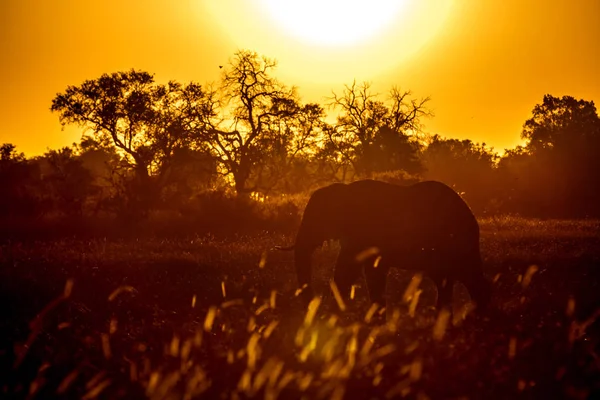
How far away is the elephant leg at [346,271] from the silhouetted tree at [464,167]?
43153 millimetres

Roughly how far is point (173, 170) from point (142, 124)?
4384 millimetres

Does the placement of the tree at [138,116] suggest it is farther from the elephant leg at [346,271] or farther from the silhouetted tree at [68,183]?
the elephant leg at [346,271]

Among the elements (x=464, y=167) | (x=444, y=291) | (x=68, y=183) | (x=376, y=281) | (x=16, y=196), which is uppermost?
(x=464, y=167)

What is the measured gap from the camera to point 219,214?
98.7 ft

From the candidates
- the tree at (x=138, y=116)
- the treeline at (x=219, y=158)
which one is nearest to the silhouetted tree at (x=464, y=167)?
the treeline at (x=219, y=158)

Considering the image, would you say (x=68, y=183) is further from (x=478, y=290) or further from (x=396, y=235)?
(x=478, y=290)

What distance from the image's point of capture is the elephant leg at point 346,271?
11312 mm

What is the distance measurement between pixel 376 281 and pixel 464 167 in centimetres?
8226

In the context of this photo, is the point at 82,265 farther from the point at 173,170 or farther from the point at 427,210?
the point at 173,170

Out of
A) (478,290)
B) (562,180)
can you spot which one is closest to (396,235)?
(478,290)

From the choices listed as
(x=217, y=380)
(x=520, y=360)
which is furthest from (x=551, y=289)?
(x=217, y=380)

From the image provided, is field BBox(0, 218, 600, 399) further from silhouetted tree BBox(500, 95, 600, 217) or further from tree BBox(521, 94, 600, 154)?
tree BBox(521, 94, 600, 154)

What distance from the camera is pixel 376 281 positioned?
11547 millimetres

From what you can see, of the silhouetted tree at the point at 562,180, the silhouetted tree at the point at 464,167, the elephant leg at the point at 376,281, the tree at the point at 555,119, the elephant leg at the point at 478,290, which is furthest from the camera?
the tree at the point at 555,119
